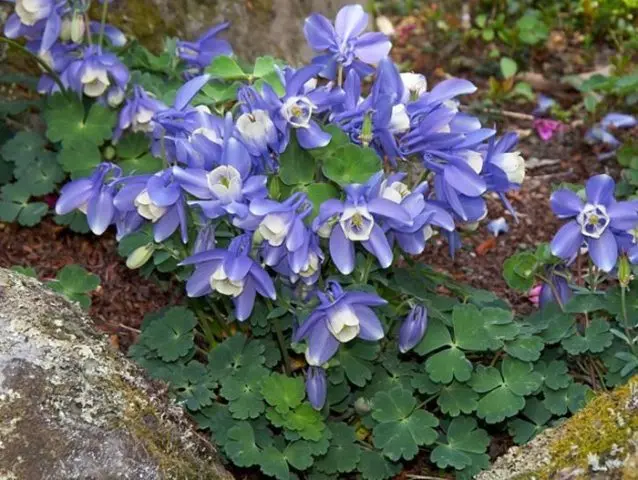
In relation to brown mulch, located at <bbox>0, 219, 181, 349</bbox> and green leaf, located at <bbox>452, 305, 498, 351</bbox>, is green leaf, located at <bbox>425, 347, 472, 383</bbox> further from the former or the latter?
brown mulch, located at <bbox>0, 219, 181, 349</bbox>

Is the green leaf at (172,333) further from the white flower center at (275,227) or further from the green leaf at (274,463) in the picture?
the white flower center at (275,227)

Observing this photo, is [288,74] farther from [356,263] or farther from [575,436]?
[575,436]

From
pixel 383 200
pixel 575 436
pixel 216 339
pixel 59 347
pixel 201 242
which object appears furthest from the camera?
pixel 216 339

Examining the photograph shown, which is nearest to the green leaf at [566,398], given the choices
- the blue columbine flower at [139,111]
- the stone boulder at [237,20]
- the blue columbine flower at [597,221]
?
the blue columbine flower at [597,221]

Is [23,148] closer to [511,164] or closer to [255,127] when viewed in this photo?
[255,127]

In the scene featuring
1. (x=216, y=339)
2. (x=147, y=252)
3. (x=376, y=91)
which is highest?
(x=376, y=91)

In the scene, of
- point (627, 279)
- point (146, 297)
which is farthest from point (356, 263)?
point (146, 297)
